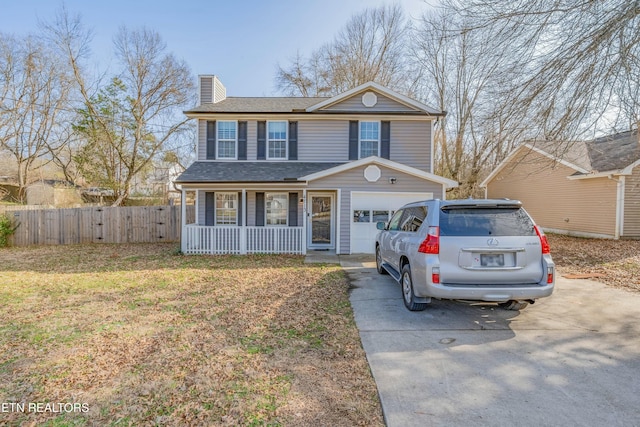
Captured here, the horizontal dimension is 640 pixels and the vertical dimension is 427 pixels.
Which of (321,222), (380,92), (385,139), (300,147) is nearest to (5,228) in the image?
(300,147)

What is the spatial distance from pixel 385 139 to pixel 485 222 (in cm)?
865

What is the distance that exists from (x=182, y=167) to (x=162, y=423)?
24306 millimetres

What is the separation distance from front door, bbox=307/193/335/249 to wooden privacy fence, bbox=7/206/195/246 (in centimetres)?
671

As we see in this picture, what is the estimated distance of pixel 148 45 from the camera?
20.7 meters

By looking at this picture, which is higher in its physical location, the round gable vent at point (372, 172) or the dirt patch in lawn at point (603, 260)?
the round gable vent at point (372, 172)

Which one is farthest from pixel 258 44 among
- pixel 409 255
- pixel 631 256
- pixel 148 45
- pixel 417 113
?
pixel 631 256

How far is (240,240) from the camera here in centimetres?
1109

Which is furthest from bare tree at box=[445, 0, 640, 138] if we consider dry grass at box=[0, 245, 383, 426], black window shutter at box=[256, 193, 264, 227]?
black window shutter at box=[256, 193, 264, 227]

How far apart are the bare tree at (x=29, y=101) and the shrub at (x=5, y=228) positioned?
10.2 metres

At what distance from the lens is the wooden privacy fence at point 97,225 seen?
13.5 meters

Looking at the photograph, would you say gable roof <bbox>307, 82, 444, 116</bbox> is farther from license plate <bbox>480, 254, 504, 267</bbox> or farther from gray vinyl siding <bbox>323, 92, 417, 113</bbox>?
license plate <bbox>480, 254, 504, 267</bbox>

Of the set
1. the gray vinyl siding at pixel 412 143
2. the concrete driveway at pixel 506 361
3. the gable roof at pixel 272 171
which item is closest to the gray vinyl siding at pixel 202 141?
the gable roof at pixel 272 171

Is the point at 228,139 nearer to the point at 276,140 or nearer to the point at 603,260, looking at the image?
the point at 276,140

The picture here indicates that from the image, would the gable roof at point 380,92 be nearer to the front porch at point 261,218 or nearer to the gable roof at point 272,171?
the gable roof at point 272,171
